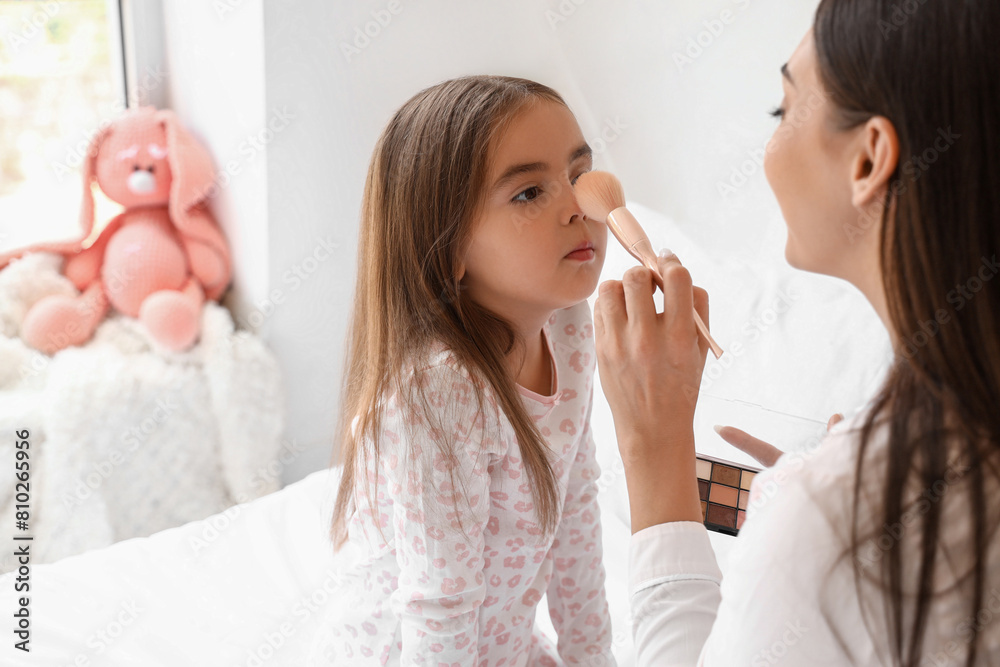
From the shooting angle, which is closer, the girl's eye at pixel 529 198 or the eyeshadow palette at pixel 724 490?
the girl's eye at pixel 529 198

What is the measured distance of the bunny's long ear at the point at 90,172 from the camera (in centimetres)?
170

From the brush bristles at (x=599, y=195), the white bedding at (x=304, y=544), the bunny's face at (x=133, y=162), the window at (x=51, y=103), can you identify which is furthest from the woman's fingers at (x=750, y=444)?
the window at (x=51, y=103)

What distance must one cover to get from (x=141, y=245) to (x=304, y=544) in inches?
33.3

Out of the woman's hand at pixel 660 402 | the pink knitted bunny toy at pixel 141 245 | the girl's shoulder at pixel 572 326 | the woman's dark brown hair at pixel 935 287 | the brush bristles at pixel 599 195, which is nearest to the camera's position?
the woman's dark brown hair at pixel 935 287

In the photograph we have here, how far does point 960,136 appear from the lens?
459mm

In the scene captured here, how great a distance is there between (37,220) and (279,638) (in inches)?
51.0

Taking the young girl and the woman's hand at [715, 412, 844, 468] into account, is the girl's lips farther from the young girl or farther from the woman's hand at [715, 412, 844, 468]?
the woman's hand at [715, 412, 844, 468]

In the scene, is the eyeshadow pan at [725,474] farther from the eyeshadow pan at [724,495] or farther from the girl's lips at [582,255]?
the girl's lips at [582,255]

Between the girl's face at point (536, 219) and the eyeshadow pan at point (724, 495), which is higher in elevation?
the girl's face at point (536, 219)

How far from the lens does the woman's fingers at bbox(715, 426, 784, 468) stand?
0.74 metres

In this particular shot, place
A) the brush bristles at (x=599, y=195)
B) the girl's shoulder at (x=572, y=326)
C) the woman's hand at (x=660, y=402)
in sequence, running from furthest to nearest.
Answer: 1. the girl's shoulder at (x=572, y=326)
2. the brush bristles at (x=599, y=195)
3. the woman's hand at (x=660, y=402)

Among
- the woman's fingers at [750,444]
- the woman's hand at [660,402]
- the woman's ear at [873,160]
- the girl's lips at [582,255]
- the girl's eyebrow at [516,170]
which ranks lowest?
the woman's fingers at [750,444]

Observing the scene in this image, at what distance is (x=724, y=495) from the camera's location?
1056 mm

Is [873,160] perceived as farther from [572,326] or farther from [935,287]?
[572,326]
